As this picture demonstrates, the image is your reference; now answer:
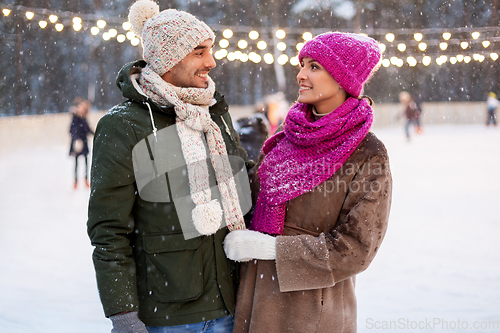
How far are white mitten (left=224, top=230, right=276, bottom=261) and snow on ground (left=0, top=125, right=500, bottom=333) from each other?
1.95 m

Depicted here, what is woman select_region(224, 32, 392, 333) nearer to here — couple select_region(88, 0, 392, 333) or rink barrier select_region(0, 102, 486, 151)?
couple select_region(88, 0, 392, 333)

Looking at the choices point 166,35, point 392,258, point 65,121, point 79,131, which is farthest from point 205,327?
point 65,121

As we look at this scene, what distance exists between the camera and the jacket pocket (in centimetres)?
153

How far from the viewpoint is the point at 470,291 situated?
151 inches

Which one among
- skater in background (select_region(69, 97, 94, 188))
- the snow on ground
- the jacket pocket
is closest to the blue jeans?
the jacket pocket

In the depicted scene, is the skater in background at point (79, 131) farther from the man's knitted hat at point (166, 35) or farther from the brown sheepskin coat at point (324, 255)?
the brown sheepskin coat at point (324, 255)

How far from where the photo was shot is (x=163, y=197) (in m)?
1.56

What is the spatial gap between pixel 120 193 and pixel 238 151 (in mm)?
543

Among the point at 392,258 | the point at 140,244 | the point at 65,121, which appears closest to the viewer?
the point at 140,244

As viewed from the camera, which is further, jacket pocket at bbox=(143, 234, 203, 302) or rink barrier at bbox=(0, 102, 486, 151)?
rink barrier at bbox=(0, 102, 486, 151)

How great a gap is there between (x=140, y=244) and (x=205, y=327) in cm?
37

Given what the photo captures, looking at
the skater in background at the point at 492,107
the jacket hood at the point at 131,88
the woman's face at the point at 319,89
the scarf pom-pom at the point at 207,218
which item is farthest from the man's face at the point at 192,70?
the skater in background at the point at 492,107

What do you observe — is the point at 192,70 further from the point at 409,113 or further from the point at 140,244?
the point at 409,113

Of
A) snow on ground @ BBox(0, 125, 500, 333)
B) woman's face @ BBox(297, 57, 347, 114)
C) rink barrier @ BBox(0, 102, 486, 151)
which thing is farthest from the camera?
rink barrier @ BBox(0, 102, 486, 151)
